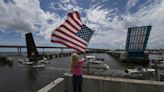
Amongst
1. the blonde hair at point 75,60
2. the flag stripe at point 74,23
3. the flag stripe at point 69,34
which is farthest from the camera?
the flag stripe at point 74,23

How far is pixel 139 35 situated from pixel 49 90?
34364mm

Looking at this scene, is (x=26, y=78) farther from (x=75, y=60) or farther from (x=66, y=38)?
(x=75, y=60)

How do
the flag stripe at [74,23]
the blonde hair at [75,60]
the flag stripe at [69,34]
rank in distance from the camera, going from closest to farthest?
the blonde hair at [75,60] → the flag stripe at [69,34] → the flag stripe at [74,23]

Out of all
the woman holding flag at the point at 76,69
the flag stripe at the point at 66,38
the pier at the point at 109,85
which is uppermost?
the flag stripe at the point at 66,38

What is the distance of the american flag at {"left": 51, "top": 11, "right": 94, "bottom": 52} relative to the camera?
402cm

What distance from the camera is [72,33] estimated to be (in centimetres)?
423

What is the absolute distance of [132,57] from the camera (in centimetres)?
4266

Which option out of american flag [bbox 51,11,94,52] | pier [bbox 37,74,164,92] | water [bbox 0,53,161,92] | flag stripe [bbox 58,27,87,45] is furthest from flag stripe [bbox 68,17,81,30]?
water [bbox 0,53,161,92]

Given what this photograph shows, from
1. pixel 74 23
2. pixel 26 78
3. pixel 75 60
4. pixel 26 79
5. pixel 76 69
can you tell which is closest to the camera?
pixel 75 60

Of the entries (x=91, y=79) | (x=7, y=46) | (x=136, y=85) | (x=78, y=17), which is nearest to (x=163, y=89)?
(x=136, y=85)

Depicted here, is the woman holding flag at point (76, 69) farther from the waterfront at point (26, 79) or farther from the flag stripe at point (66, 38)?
the waterfront at point (26, 79)

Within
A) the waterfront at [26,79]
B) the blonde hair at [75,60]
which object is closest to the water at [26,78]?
the waterfront at [26,79]

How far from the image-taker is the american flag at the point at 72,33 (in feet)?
13.2

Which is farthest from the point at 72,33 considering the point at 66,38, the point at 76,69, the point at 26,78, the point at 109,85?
the point at 26,78
